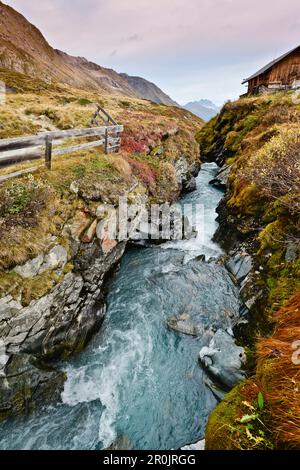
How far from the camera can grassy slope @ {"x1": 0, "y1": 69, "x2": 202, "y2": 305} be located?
23.9ft

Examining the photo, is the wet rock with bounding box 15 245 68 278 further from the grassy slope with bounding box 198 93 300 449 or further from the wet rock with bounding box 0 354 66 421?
the grassy slope with bounding box 198 93 300 449

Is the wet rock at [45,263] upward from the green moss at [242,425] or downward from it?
upward

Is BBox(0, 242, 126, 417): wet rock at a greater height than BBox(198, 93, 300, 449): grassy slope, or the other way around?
BBox(198, 93, 300, 449): grassy slope

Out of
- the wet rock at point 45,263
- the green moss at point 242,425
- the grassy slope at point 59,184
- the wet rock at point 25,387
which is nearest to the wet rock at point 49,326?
the wet rock at point 25,387

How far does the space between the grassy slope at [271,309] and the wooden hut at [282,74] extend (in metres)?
26.3

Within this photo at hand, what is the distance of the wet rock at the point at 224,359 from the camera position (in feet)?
22.8

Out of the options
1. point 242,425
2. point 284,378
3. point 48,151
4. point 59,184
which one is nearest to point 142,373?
point 242,425

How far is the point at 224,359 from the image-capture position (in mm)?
7445

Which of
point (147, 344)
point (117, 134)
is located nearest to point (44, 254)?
point (147, 344)

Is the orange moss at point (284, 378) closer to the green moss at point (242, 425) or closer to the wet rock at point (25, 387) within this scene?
the green moss at point (242, 425)

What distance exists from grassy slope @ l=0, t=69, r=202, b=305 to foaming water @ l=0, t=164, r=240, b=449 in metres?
3.13

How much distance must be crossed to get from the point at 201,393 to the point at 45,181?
8.76 m

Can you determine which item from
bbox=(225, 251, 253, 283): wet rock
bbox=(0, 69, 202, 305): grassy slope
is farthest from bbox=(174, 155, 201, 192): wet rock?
bbox=(225, 251, 253, 283): wet rock

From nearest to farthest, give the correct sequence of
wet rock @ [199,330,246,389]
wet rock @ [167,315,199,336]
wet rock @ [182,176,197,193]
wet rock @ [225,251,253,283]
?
wet rock @ [199,330,246,389]
wet rock @ [167,315,199,336]
wet rock @ [225,251,253,283]
wet rock @ [182,176,197,193]
